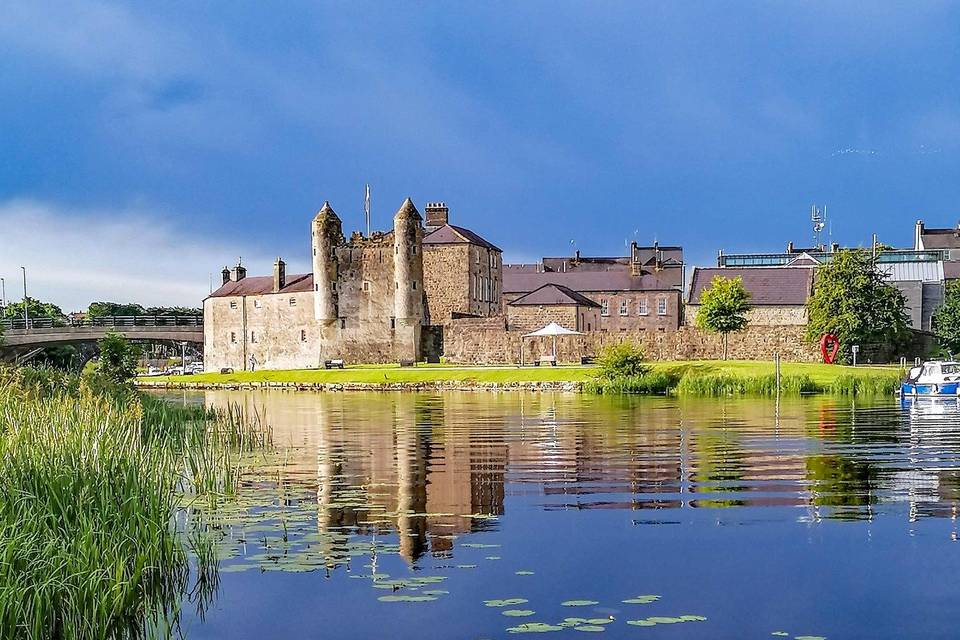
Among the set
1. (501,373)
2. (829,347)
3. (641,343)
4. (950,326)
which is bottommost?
(501,373)

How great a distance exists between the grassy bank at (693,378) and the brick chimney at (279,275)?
26.7 m

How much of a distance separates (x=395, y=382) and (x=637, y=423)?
36.5 m

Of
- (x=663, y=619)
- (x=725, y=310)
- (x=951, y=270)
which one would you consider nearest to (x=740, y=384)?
(x=725, y=310)

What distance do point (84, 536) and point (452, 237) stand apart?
84251 mm

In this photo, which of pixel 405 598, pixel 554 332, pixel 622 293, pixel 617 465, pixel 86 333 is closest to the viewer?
pixel 405 598

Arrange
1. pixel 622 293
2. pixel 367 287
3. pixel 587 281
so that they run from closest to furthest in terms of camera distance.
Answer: pixel 367 287
pixel 622 293
pixel 587 281

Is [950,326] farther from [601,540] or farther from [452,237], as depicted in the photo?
[601,540]

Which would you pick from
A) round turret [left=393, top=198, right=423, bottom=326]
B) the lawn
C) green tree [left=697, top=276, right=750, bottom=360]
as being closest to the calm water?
the lawn

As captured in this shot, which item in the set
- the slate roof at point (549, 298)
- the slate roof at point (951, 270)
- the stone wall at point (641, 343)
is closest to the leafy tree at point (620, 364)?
the stone wall at point (641, 343)

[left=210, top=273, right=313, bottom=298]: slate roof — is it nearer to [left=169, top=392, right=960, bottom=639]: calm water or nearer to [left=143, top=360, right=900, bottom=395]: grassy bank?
[left=143, top=360, right=900, bottom=395]: grassy bank

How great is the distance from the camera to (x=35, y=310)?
162500 millimetres

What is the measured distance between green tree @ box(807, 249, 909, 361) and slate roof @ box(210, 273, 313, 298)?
158 feet

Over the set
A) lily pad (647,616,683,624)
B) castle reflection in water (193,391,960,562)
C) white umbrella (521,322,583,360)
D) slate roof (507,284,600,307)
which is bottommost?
lily pad (647,616,683,624)

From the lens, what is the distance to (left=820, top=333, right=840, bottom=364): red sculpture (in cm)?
6619
